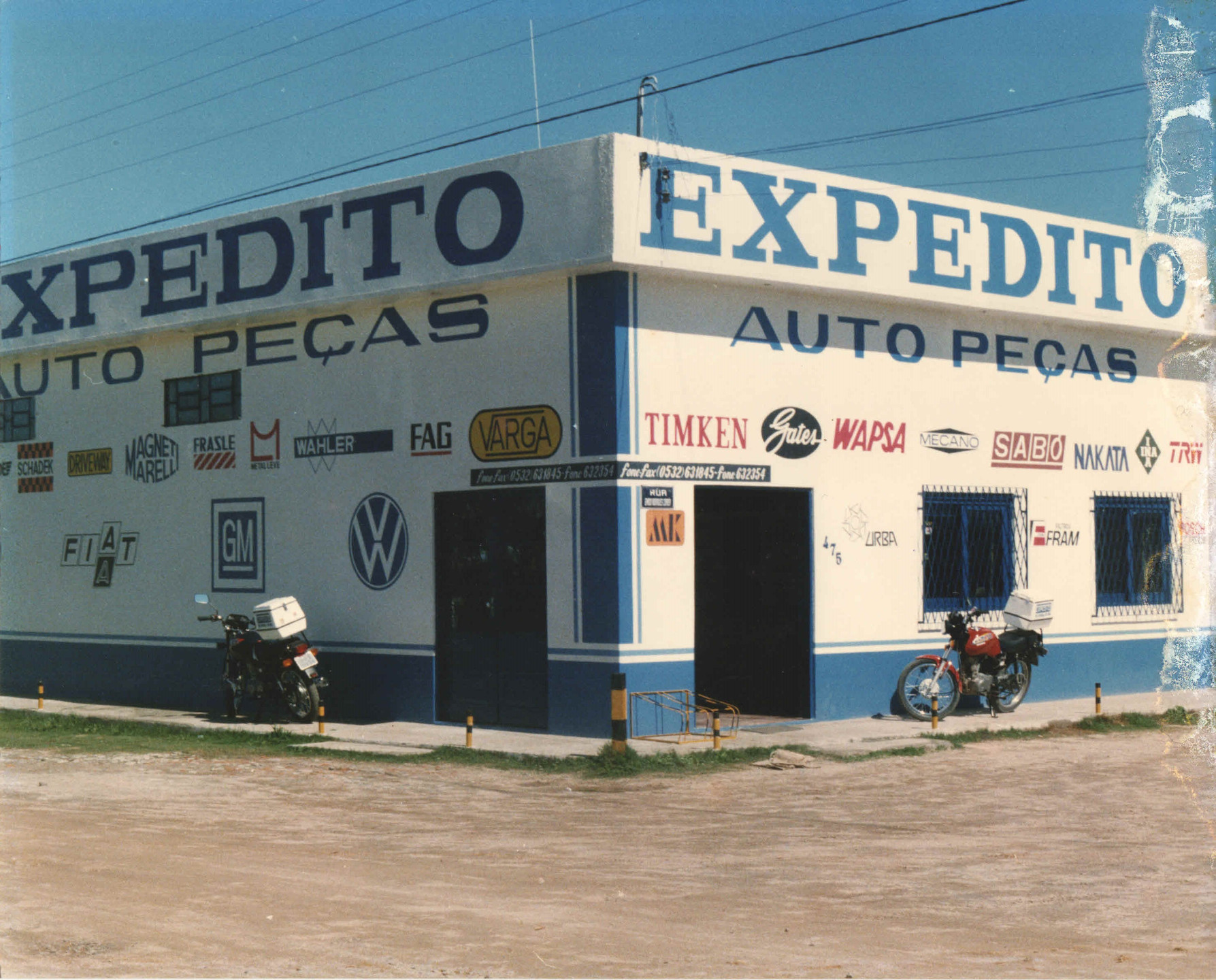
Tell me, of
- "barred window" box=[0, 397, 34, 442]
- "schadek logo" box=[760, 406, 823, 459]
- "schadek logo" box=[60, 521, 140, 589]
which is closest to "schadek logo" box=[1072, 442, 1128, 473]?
"schadek logo" box=[760, 406, 823, 459]

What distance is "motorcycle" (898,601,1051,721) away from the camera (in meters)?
19.1

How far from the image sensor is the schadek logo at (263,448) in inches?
828

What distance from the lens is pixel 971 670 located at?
19.5 m

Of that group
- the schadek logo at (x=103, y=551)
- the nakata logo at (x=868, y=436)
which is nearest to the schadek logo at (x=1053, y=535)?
the nakata logo at (x=868, y=436)

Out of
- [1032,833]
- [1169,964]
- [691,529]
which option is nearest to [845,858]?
[1032,833]

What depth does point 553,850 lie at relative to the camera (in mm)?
10961

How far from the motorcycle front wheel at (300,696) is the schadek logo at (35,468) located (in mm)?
7840

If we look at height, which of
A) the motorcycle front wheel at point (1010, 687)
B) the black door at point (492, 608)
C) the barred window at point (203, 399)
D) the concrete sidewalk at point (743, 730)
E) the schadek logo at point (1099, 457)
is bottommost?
the concrete sidewalk at point (743, 730)

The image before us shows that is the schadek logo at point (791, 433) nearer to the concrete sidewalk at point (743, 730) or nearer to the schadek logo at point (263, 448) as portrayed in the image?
the concrete sidewalk at point (743, 730)

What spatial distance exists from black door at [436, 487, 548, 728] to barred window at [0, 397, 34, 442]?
10.0 m

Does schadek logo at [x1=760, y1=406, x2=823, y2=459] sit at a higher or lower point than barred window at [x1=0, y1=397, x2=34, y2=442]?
lower

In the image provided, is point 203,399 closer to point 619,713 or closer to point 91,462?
point 91,462

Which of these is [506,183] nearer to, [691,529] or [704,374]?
[704,374]

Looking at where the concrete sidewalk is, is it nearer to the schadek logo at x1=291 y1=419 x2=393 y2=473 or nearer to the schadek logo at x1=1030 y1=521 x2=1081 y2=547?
the schadek logo at x1=1030 y1=521 x2=1081 y2=547
